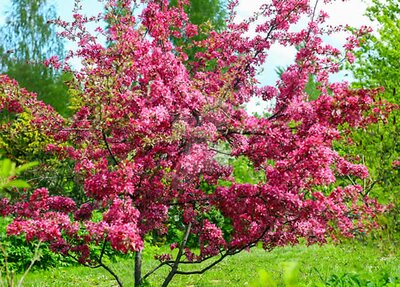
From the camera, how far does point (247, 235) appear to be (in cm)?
573

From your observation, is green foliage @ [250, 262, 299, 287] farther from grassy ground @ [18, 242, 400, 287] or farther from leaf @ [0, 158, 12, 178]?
grassy ground @ [18, 242, 400, 287]

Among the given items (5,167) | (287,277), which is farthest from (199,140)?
(287,277)

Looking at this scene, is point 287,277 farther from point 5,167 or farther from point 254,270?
point 254,270

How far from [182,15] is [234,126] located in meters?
2.20

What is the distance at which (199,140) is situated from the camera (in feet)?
18.7

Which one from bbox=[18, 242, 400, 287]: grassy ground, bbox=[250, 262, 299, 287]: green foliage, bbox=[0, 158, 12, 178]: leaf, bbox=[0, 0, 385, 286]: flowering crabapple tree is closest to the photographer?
bbox=[250, 262, 299, 287]: green foliage

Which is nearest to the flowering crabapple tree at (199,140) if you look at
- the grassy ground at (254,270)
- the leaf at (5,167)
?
the grassy ground at (254,270)

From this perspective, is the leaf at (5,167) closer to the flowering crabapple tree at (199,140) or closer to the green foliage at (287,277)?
the green foliage at (287,277)

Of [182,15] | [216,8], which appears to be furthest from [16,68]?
[182,15]

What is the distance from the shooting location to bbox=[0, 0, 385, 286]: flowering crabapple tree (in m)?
5.18

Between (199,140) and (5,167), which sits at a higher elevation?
(199,140)

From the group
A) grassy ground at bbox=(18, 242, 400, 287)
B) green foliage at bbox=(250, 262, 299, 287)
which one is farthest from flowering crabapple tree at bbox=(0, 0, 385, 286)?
green foliage at bbox=(250, 262, 299, 287)

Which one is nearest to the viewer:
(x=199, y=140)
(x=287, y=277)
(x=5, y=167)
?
(x=287, y=277)

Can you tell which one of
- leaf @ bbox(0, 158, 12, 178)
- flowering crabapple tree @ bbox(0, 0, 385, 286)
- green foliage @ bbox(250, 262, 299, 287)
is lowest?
green foliage @ bbox(250, 262, 299, 287)
